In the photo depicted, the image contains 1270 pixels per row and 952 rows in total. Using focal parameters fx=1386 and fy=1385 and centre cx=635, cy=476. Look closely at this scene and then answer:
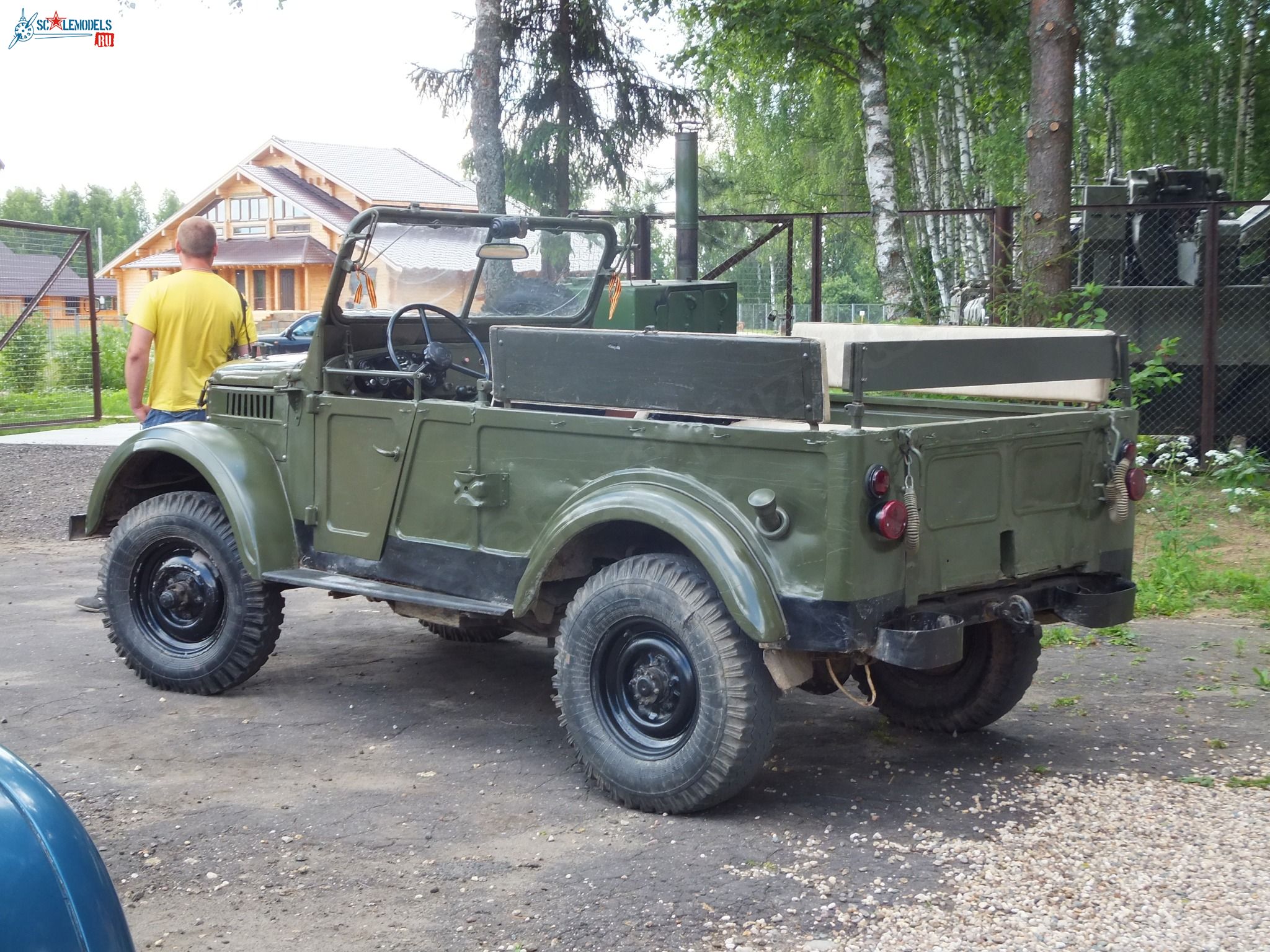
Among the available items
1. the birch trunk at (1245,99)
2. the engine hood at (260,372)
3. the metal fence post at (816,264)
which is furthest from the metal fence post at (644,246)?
the birch trunk at (1245,99)

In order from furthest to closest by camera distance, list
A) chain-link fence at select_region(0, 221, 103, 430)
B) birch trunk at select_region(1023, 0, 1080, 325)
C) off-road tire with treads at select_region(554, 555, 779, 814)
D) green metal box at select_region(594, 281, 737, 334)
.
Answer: chain-link fence at select_region(0, 221, 103, 430) < green metal box at select_region(594, 281, 737, 334) < birch trunk at select_region(1023, 0, 1080, 325) < off-road tire with treads at select_region(554, 555, 779, 814)

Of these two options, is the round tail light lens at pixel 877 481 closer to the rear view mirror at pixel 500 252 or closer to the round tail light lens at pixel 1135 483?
the round tail light lens at pixel 1135 483

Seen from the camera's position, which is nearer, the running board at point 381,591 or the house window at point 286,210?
the running board at point 381,591

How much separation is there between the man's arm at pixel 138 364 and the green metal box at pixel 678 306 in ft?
14.4

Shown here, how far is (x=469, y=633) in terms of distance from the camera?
6.29 metres

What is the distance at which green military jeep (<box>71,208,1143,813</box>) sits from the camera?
3.87 metres

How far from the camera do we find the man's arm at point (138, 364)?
6148mm

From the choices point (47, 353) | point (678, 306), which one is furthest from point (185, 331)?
point (47, 353)

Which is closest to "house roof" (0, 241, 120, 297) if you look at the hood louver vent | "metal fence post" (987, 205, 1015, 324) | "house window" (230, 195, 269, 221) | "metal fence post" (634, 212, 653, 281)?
"metal fence post" (634, 212, 653, 281)

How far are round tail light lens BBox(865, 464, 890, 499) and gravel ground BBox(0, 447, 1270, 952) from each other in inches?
38.9

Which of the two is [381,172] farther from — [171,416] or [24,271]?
[171,416]

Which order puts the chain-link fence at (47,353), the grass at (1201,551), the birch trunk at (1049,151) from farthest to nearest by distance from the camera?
the chain-link fence at (47,353), the birch trunk at (1049,151), the grass at (1201,551)

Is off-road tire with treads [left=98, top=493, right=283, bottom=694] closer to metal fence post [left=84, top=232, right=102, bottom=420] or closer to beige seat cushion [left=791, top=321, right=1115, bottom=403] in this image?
beige seat cushion [left=791, top=321, right=1115, bottom=403]

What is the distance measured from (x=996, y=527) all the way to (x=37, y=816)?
304 cm
